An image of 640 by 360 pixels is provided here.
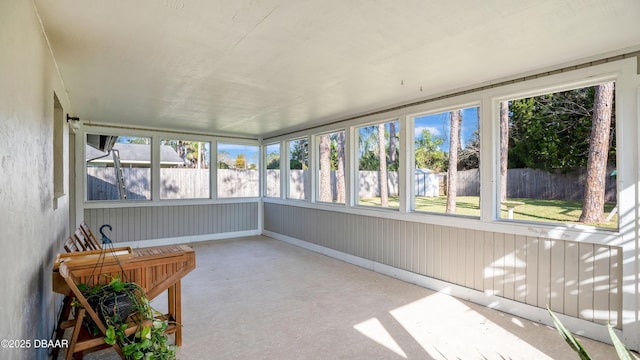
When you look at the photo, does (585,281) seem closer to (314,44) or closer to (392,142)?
(392,142)

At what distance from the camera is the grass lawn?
117 inches

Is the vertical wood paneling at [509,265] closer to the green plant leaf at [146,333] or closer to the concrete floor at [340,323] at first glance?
the concrete floor at [340,323]

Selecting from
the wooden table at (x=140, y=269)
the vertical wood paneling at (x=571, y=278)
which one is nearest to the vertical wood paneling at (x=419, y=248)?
the vertical wood paneling at (x=571, y=278)

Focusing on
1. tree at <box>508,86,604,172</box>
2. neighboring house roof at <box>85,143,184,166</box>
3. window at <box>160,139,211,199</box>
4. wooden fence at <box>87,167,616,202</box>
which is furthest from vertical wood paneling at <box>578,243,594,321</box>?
neighboring house roof at <box>85,143,184,166</box>

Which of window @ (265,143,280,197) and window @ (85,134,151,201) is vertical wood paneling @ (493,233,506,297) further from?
window @ (85,134,151,201)

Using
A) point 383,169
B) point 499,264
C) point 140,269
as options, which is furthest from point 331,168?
point 140,269

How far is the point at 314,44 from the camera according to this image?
8.10 ft

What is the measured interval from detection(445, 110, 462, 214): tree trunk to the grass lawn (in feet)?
0.25

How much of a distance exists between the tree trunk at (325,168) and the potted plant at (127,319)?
4.01 metres

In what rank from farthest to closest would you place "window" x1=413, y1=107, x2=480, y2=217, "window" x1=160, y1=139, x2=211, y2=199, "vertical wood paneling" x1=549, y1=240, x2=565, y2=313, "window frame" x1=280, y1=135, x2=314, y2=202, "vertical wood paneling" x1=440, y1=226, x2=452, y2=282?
"window" x1=160, y1=139, x2=211, y2=199 < "window frame" x1=280, y1=135, x2=314, y2=202 < "vertical wood paneling" x1=440, y1=226, x2=452, y2=282 < "window" x1=413, y1=107, x2=480, y2=217 < "vertical wood paneling" x1=549, y1=240, x2=565, y2=313

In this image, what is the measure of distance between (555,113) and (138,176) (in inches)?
271

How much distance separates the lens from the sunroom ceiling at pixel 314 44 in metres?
1.96

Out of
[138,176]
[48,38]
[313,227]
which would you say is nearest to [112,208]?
[138,176]

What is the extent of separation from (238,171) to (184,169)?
47.1 inches
